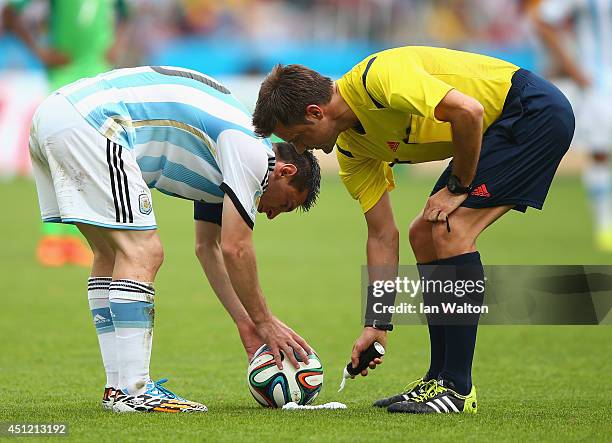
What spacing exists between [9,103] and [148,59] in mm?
5176

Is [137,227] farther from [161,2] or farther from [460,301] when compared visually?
[161,2]

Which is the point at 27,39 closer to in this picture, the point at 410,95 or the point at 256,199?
the point at 256,199

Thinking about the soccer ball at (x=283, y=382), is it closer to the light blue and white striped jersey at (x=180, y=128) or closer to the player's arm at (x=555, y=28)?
the light blue and white striped jersey at (x=180, y=128)

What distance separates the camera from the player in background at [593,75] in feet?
43.8

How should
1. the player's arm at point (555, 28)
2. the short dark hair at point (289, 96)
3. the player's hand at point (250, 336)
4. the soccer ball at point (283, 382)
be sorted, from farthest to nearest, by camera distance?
the player's arm at point (555, 28) < the player's hand at point (250, 336) < the soccer ball at point (283, 382) < the short dark hair at point (289, 96)

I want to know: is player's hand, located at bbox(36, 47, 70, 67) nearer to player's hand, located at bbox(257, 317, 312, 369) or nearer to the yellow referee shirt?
the yellow referee shirt

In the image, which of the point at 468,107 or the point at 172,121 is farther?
the point at 172,121

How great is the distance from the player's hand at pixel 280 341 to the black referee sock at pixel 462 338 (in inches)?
31.4

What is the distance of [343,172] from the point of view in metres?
5.94

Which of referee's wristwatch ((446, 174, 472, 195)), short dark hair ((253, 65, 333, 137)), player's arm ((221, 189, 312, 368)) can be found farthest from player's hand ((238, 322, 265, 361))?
referee's wristwatch ((446, 174, 472, 195))

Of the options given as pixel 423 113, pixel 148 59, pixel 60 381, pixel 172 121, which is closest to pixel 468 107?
pixel 423 113

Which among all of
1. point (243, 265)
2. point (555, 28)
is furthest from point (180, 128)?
point (555, 28)

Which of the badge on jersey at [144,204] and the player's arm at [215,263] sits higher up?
the badge on jersey at [144,204]

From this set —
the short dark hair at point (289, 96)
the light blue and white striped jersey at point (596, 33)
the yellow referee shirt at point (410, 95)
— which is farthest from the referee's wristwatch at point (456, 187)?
the light blue and white striped jersey at point (596, 33)
